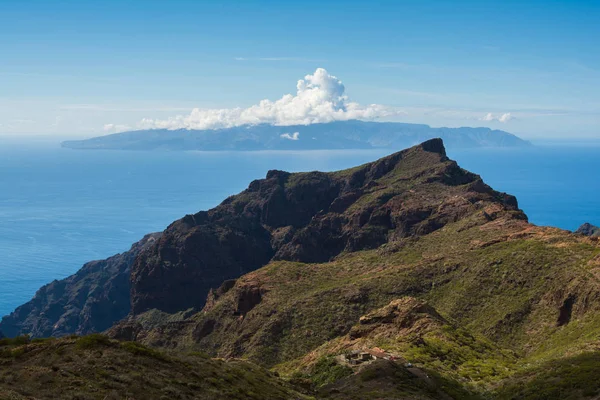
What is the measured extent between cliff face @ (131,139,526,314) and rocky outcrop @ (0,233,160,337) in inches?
737

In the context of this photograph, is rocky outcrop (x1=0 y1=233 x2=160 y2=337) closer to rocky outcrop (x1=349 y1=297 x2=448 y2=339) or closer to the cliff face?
the cliff face

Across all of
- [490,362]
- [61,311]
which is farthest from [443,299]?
[61,311]

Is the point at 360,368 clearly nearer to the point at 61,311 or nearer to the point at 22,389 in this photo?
the point at 22,389

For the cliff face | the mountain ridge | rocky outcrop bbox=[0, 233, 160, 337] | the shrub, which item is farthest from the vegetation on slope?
rocky outcrop bbox=[0, 233, 160, 337]

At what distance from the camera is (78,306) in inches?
6171

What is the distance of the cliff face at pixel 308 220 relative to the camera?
118 m

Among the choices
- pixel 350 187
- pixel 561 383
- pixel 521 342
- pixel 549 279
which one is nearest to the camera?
pixel 561 383

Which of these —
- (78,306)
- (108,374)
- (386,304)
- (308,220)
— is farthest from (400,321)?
(78,306)

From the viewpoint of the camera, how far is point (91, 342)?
27.9 metres

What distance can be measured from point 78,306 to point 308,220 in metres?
70.9

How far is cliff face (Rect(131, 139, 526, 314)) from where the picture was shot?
117750 mm

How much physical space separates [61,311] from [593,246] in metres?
141

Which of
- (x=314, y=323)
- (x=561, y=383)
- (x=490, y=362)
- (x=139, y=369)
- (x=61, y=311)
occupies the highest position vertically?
(x=139, y=369)

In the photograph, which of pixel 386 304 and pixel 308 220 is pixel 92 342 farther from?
pixel 308 220
